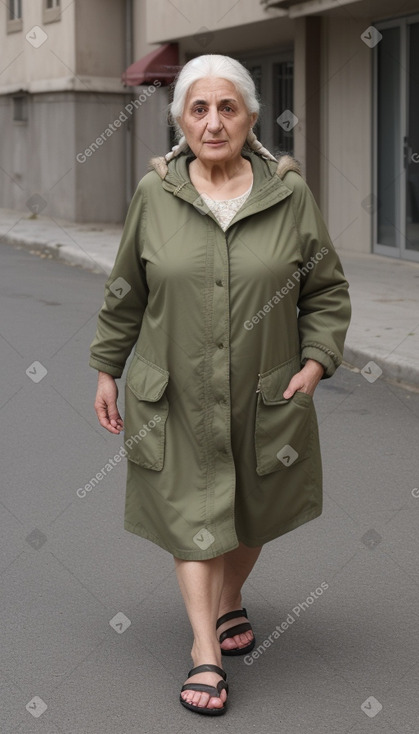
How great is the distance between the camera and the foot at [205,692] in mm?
3803

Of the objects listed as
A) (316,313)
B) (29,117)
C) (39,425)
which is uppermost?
(316,313)

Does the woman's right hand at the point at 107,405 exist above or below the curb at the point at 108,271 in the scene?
above

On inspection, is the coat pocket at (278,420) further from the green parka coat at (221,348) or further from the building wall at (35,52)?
the building wall at (35,52)

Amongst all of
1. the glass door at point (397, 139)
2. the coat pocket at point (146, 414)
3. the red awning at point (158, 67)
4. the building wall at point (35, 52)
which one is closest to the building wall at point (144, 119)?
the red awning at point (158, 67)

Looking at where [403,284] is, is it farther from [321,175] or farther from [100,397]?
[100,397]

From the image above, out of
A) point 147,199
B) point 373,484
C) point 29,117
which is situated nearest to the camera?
point 147,199

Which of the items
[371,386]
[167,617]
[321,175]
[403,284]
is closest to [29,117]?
[321,175]

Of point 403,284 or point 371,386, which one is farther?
point 403,284

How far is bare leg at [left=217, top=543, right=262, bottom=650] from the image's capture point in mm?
4262

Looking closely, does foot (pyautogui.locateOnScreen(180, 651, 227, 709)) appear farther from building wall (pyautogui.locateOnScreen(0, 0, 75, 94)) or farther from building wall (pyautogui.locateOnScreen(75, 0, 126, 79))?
building wall (pyautogui.locateOnScreen(0, 0, 75, 94))

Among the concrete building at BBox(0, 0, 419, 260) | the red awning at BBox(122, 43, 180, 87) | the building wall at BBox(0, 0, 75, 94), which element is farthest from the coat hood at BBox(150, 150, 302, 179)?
the building wall at BBox(0, 0, 75, 94)

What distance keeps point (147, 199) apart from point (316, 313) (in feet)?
2.10

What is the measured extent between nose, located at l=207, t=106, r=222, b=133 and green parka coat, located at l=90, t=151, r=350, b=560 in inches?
7.3

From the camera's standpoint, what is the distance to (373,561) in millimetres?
5234
